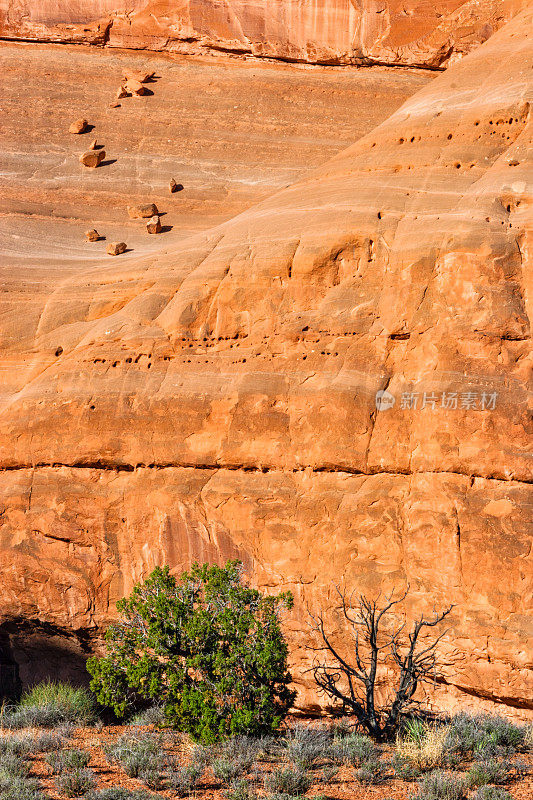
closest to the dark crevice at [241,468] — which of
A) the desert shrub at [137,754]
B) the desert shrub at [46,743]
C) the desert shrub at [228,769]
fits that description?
the desert shrub at [137,754]

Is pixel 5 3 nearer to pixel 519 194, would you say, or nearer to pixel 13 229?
pixel 13 229

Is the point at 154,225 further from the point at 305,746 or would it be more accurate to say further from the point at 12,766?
the point at 12,766

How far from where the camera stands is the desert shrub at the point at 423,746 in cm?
1167

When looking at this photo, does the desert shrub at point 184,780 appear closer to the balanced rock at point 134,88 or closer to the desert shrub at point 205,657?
the desert shrub at point 205,657

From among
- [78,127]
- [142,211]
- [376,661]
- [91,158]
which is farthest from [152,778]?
[78,127]

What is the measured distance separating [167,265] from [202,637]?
23.6 ft

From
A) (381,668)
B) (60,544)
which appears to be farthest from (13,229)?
(381,668)

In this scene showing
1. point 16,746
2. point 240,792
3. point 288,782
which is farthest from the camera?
point 16,746

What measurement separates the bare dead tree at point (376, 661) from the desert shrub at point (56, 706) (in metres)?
3.97

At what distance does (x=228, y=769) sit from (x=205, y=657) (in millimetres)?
1967

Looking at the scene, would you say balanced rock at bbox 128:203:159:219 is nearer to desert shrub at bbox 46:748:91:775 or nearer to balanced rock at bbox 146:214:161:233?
balanced rock at bbox 146:214:161:233

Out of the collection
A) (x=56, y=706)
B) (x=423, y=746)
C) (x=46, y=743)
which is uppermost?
(x=56, y=706)

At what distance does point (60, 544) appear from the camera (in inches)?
631

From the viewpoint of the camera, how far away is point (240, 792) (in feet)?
35.6
